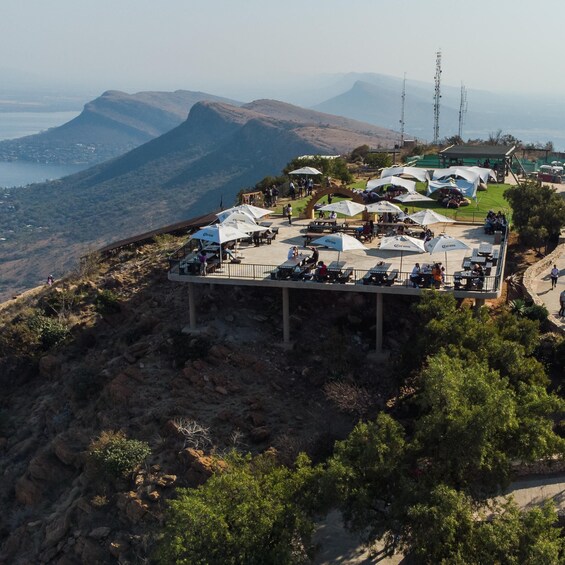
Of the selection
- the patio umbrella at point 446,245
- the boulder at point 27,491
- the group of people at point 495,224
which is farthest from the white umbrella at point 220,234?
the group of people at point 495,224

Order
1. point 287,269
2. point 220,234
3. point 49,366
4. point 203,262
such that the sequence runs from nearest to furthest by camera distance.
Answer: point 287,269, point 203,262, point 220,234, point 49,366

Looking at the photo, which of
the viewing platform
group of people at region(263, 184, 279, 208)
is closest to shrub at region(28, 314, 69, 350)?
the viewing platform

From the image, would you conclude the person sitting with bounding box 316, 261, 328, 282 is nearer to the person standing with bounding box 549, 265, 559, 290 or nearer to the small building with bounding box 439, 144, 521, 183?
the person standing with bounding box 549, 265, 559, 290

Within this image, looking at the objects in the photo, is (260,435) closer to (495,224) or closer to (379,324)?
(379,324)

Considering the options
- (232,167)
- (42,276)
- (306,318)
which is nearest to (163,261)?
(306,318)

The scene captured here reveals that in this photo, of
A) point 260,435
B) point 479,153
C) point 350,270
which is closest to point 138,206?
point 479,153

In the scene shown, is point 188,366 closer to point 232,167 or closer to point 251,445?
point 251,445
